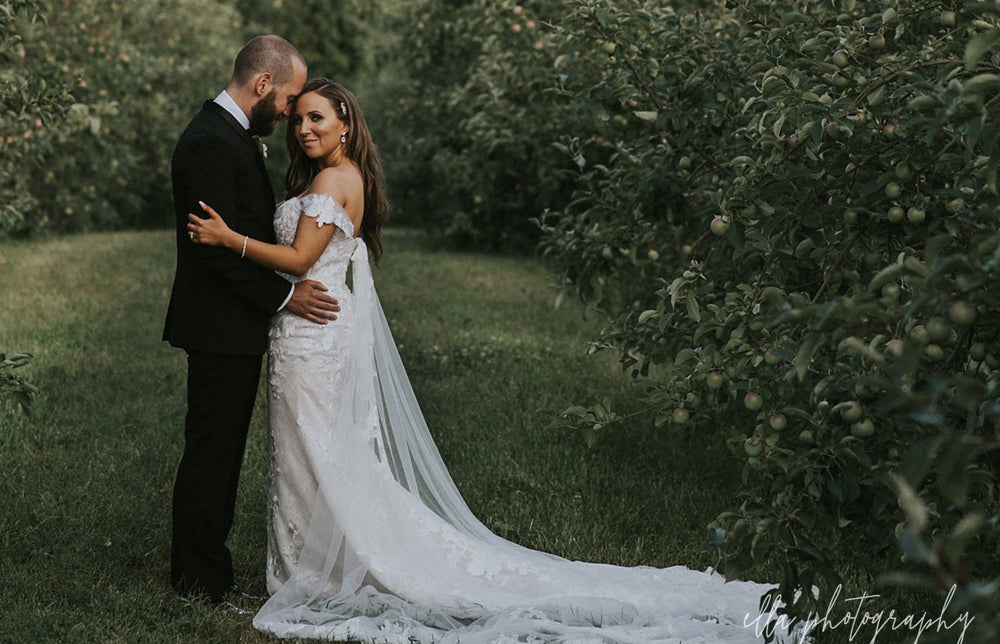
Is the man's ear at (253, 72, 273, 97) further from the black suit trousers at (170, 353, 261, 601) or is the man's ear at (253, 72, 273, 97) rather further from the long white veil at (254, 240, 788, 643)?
the black suit trousers at (170, 353, 261, 601)

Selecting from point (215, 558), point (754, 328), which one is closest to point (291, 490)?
point (215, 558)

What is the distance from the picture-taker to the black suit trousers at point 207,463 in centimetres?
401

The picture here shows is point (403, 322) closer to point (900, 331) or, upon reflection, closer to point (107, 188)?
point (900, 331)

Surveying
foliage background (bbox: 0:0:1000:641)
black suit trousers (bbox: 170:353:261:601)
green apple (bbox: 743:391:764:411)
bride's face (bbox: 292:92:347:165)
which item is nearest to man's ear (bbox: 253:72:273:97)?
bride's face (bbox: 292:92:347:165)

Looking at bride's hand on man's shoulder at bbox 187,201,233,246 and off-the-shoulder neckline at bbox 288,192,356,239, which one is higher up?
off-the-shoulder neckline at bbox 288,192,356,239

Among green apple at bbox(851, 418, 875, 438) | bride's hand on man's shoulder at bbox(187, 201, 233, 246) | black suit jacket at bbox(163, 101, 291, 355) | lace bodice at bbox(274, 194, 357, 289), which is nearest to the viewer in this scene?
green apple at bbox(851, 418, 875, 438)

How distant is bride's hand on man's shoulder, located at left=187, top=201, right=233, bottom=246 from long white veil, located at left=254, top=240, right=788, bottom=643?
58 cm

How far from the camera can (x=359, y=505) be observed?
412cm

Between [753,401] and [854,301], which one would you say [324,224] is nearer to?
[753,401]

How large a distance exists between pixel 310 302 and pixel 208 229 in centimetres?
49

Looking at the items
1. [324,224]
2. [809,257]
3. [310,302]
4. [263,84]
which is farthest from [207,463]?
[809,257]

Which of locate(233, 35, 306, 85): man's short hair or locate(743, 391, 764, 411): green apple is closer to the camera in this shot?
locate(743, 391, 764, 411): green apple

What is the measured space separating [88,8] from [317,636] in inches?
628

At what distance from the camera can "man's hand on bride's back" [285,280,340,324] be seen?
4043mm
